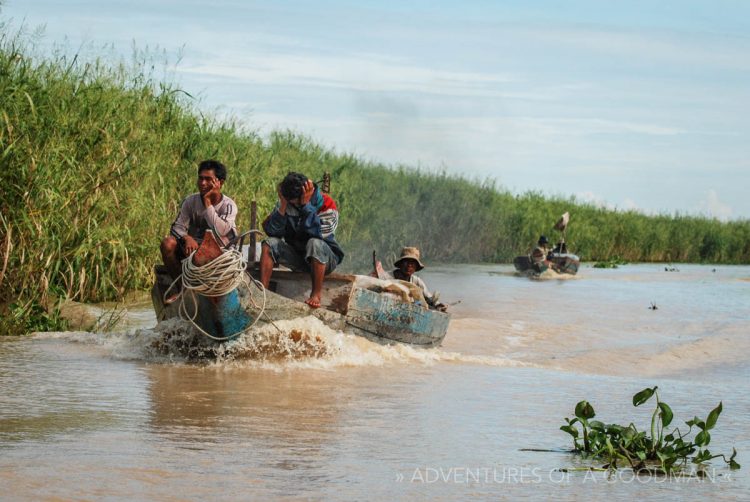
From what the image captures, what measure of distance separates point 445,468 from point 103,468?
1.65 m

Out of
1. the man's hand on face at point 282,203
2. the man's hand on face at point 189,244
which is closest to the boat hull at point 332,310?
the man's hand on face at point 189,244

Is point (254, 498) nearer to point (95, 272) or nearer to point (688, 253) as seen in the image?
point (95, 272)

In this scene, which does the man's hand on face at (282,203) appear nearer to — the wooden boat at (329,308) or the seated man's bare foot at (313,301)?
the wooden boat at (329,308)

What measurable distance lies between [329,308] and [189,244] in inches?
61.0

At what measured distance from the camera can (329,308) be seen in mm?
8984

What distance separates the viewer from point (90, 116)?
1115 centimetres

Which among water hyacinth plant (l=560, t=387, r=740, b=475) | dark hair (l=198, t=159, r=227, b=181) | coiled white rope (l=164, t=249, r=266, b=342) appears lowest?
water hyacinth plant (l=560, t=387, r=740, b=475)

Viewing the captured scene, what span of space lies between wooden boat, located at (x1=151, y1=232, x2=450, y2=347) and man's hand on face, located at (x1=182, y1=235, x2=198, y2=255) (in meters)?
0.27

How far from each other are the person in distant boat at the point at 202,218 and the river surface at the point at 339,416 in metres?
0.92

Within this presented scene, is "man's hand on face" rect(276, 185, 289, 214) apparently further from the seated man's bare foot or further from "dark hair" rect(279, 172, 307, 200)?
the seated man's bare foot

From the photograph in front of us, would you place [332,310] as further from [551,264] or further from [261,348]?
[551,264]

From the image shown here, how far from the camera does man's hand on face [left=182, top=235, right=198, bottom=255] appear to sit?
26.1 ft

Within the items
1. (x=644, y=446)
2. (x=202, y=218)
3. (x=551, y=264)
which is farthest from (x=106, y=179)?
(x=551, y=264)

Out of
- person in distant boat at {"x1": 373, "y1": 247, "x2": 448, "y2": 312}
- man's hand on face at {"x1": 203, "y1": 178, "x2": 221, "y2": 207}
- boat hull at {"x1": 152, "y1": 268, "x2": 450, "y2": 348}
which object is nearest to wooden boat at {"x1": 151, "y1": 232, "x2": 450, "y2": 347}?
boat hull at {"x1": 152, "y1": 268, "x2": 450, "y2": 348}
